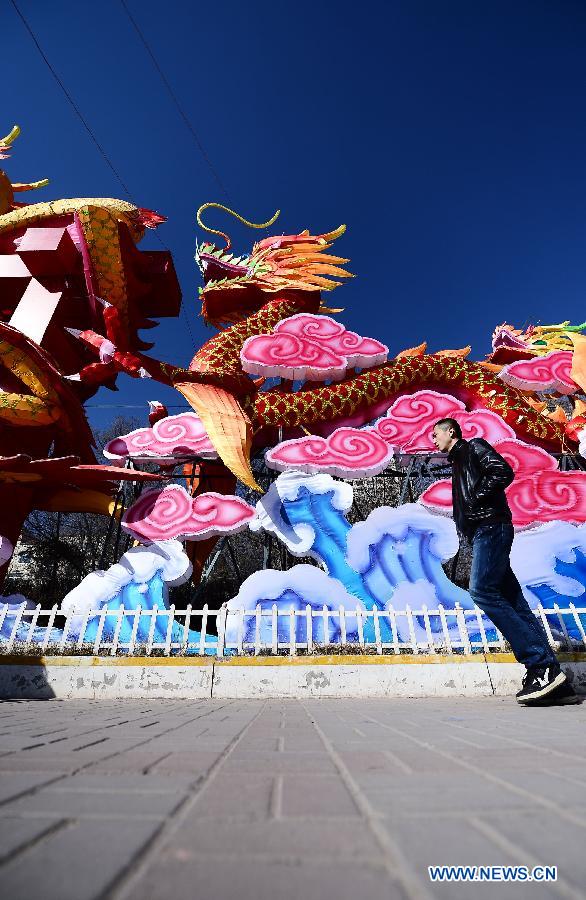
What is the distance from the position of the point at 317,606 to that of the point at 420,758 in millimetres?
4860

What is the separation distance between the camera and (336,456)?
289 inches

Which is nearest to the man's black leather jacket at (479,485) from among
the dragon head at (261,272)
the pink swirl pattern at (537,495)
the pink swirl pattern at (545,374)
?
the pink swirl pattern at (537,495)

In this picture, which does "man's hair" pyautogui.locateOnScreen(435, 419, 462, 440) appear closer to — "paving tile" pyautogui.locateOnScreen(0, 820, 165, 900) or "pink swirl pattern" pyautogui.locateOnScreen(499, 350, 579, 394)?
"paving tile" pyautogui.locateOnScreen(0, 820, 165, 900)

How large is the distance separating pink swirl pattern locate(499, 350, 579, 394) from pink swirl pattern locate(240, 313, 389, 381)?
105 inches

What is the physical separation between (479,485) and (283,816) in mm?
2702

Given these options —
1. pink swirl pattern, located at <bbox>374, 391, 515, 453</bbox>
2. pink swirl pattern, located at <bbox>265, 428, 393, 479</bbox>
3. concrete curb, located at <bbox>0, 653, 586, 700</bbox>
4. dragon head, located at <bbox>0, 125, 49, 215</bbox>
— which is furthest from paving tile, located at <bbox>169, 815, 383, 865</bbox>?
dragon head, located at <bbox>0, 125, 49, 215</bbox>

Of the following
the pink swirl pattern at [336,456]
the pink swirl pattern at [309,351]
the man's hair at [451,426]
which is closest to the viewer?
the man's hair at [451,426]

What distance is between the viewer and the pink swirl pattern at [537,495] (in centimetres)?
686

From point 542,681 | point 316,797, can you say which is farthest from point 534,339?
point 316,797

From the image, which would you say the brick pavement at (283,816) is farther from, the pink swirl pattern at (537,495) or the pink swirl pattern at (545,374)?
the pink swirl pattern at (545,374)

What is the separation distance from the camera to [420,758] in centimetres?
129

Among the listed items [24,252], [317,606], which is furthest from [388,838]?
[24,252]

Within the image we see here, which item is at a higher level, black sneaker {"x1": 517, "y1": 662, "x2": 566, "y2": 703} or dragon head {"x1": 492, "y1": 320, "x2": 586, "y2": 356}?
dragon head {"x1": 492, "y1": 320, "x2": 586, "y2": 356}

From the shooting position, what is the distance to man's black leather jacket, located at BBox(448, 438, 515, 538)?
3064 millimetres
